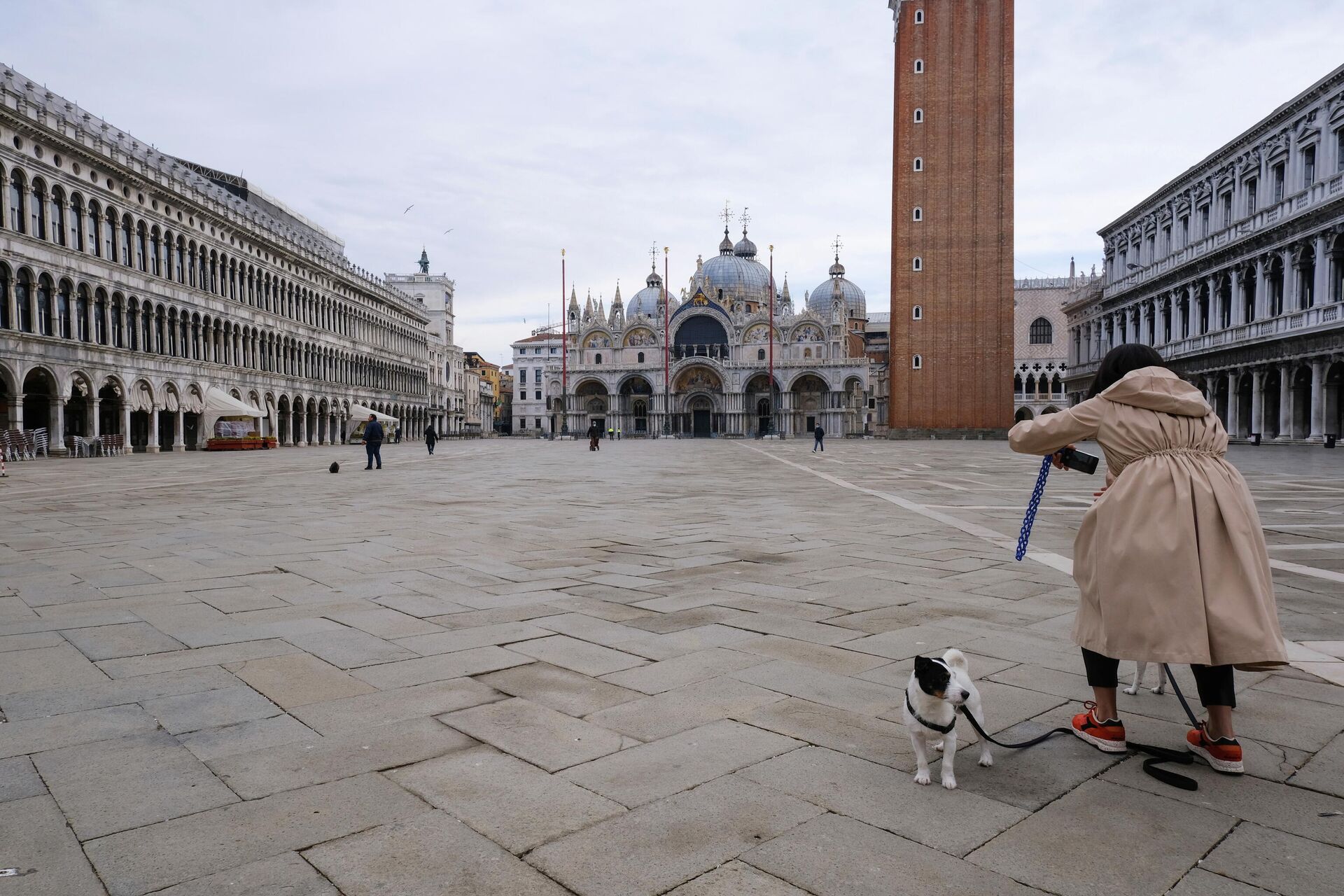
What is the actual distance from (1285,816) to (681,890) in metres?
1.79

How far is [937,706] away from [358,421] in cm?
5710

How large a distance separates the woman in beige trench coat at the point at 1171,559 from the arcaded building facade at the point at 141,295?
3308 centimetres

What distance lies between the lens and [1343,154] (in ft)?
100

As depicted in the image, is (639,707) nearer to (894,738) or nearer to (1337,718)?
(894,738)

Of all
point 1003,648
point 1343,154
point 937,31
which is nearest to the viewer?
point 1003,648

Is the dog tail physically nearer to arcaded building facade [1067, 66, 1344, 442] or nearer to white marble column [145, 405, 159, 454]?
arcaded building facade [1067, 66, 1344, 442]

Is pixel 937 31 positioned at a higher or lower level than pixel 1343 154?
higher

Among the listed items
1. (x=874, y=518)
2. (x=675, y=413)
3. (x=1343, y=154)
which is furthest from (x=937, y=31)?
(x=874, y=518)

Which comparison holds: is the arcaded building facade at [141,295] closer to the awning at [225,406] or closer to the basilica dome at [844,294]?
the awning at [225,406]

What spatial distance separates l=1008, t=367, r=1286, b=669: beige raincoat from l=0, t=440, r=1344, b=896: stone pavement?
453 millimetres

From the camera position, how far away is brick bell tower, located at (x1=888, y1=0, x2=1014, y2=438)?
49562 mm

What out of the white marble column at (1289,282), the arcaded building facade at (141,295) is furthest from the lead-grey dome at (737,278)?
the white marble column at (1289,282)

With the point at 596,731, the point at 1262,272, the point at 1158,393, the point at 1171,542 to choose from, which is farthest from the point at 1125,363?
the point at 1262,272

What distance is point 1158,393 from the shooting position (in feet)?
9.70
